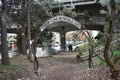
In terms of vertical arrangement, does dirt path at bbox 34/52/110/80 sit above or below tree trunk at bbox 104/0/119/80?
below

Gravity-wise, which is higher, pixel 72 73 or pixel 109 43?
pixel 109 43

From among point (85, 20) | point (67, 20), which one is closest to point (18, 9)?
point (67, 20)

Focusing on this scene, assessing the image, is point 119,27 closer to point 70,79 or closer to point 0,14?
point 70,79

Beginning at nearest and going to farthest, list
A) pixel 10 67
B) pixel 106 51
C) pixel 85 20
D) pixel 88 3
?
Answer: pixel 106 51 → pixel 10 67 → pixel 88 3 → pixel 85 20

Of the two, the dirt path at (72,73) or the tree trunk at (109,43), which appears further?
the dirt path at (72,73)

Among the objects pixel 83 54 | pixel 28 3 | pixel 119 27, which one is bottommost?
pixel 83 54

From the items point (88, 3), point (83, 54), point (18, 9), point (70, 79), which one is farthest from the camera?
point (88, 3)

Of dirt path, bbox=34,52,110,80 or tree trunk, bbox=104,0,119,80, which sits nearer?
tree trunk, bbox=104,0,119,80

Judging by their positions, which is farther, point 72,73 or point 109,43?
point 72,73

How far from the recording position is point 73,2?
37938 millimetres

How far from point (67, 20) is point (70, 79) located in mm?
5394

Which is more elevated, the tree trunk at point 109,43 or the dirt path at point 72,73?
the tree trunk at point 109,43

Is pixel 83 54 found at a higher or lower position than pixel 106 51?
lower

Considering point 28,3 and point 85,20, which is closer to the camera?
point 28,3
